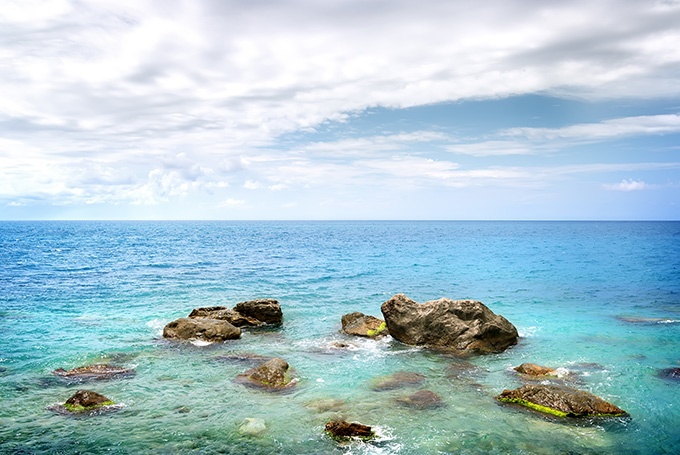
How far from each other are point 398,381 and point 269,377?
6350 millimetres

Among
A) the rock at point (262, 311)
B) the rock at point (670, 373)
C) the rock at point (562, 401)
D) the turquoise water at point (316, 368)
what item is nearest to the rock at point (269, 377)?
the turquoise water at point (316, 368)

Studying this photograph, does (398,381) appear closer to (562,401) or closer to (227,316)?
(562,401)

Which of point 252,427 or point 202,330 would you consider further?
point 202,330

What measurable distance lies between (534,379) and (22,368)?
26.6 meters

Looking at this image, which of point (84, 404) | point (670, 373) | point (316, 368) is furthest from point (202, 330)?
point (670, 373)

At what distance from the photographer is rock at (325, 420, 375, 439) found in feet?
54.8

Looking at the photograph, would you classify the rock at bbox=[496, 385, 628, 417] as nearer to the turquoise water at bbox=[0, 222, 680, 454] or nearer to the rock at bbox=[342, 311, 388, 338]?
the turquoise water at bbox=[0, 222, 680, 454]

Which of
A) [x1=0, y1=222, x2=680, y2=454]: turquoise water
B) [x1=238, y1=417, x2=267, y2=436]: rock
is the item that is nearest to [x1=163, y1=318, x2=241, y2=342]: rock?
[x1=0, y1=222, x2=680, y2=454]: turquoise water

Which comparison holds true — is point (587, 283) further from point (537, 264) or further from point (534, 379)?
point (534, 379)

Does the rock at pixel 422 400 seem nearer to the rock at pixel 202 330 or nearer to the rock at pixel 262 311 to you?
the rock at pixel 202 330

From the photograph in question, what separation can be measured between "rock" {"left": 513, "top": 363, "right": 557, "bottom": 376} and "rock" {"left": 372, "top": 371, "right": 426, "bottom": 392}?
5269 mm

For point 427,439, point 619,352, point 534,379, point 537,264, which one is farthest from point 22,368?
point 537,264

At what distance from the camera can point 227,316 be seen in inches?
1325

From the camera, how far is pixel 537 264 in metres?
78.9
